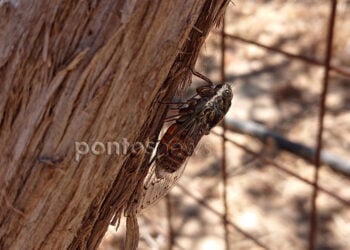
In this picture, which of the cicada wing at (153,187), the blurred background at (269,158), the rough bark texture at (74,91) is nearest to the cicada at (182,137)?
the cicada wing at (153,187)

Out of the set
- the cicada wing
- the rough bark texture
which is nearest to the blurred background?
the cicada wing

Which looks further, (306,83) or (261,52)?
(261,52)

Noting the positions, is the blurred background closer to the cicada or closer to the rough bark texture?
the cicada

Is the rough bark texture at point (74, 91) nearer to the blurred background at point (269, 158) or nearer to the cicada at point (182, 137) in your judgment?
the cicada at point (182, 137)

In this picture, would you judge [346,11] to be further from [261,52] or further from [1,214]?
[1,214]

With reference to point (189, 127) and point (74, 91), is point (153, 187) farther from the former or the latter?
point (74, 91)

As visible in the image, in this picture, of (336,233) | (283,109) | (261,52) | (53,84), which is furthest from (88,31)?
(261,52)

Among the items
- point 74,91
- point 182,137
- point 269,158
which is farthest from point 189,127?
point 269,158
